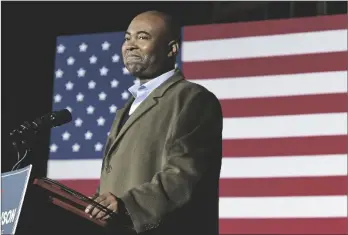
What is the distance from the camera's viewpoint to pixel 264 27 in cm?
372

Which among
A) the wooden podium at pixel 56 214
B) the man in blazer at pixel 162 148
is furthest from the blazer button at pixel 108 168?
the wooden podium at pixel 56 214

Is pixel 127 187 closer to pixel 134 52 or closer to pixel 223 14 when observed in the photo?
pixel 134 52

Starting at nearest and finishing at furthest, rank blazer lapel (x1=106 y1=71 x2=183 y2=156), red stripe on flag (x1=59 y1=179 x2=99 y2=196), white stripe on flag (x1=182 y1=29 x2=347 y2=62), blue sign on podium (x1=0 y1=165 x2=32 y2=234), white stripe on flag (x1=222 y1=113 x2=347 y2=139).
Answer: blue sign on podium (x1=0 y1=165 x2=32 y2=234), blazer lapel (x1=106 y1=71 x2=183 y2=156), white stripe on flag (x1=222 y1=113 x2=347 y2=139), white stripe on flag (x1=182 y1=29 x2=347 y2=62), red stripe on flag (x1=59 y1=179 x2=99 y2=196)

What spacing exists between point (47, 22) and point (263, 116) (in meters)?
1.24

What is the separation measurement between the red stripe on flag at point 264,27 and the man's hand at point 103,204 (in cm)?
251

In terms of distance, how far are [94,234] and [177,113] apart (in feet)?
1.02

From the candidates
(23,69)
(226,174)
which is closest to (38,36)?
(23,69)

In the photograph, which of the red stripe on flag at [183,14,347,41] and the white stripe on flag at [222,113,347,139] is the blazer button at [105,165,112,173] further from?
the red stripe on flag at [183,14,347,41]

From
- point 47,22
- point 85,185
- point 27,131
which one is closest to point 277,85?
point 85,185

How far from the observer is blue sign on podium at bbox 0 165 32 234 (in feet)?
3.95

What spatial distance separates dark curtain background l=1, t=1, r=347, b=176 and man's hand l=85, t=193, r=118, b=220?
2.36 metres

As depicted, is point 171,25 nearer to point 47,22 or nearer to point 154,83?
point 154,83

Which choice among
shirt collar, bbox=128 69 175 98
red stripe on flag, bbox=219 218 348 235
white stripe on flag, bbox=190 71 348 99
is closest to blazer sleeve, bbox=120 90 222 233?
shirt collar, bbox=128 69 175 98

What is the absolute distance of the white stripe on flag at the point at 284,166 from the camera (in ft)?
11.4
